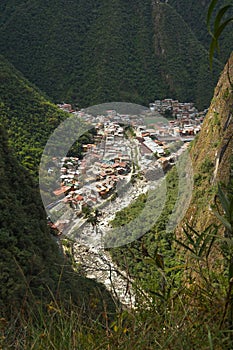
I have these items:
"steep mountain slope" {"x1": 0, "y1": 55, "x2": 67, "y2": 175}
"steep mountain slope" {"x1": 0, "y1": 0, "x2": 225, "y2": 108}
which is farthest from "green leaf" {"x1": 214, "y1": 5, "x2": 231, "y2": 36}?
"steep mountain slope" {"x1": 0, "y1": 0, "x2": 225, "y2": 108}

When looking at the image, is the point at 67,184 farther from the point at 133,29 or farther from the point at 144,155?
the point at 133,29

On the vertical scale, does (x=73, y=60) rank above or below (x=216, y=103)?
below

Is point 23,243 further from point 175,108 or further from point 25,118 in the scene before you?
point 175,108

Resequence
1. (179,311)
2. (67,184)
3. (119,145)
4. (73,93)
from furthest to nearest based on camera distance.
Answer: (73,93) → (119,145) → (67,184) → (179,311)

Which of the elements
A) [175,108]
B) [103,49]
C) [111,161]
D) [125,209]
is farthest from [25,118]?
[103,49]

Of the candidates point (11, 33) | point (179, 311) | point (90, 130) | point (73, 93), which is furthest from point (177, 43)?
point (179, 311)

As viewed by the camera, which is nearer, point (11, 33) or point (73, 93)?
point (73, 93)

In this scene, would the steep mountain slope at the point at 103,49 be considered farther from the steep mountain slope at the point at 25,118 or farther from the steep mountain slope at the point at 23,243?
the steep mountain slope at the point at 23,243
